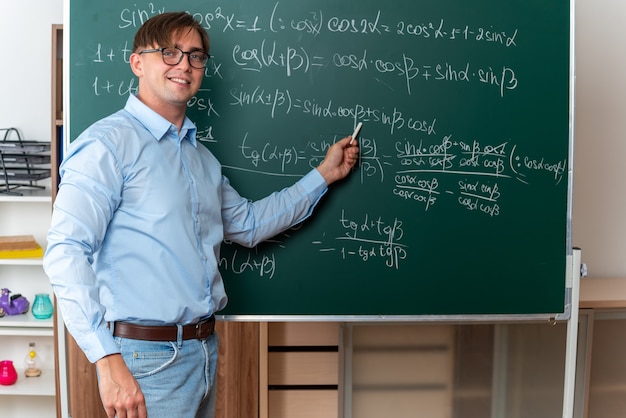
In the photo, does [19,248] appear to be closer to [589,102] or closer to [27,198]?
[27,198]

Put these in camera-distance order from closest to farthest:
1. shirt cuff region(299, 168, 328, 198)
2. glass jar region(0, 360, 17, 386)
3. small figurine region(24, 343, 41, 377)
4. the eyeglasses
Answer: the eyeglasses → shirt cuff region(299, 168, 328, 198) → glass jar region(0, 360, 17, 386) → small figurine region(24, 343, 41, 377)

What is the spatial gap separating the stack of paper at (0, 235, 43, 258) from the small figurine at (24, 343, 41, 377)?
1.77 ft

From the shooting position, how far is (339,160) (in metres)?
2.28

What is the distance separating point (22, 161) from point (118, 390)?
2.10m

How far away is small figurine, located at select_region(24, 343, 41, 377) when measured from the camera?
138 inches

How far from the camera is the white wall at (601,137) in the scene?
11.3 feet

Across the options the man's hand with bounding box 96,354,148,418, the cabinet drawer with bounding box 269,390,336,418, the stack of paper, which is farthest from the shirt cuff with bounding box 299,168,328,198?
the stack of paper

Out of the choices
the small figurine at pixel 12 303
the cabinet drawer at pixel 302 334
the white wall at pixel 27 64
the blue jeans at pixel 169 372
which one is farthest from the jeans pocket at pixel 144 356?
the white wall at pixel 27 64

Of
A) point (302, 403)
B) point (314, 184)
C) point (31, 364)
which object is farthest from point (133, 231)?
point (31, 364)

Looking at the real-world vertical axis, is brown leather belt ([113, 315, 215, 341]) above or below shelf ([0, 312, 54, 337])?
above

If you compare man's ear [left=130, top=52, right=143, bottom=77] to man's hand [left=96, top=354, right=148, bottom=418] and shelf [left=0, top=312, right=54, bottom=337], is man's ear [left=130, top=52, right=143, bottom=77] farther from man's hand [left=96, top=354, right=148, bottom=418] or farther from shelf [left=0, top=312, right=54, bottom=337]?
shelf [left=0, top=312, right=54, bottom=337]

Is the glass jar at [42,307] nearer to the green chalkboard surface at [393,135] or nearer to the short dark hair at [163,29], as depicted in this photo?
the green chalkboard surface at [393,135]

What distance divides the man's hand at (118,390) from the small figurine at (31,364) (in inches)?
86.5

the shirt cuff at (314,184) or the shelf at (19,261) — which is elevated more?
the shirt cuff at (314,184)
